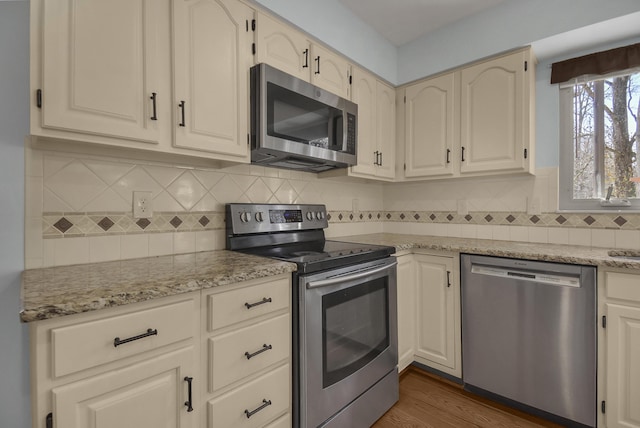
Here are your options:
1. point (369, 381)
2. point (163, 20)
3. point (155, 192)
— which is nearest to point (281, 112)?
point (163, 20)

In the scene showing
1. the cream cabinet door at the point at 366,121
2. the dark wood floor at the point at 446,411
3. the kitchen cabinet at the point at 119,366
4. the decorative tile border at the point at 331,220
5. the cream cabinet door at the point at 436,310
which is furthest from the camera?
the cream cabinet door at the point at 366,121

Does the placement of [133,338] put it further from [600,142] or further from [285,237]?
[600,142]

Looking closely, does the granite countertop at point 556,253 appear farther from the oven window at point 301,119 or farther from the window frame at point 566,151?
the oven window at point 301,119

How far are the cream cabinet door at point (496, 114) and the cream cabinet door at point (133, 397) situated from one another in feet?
7.05

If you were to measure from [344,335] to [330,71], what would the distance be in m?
1.60

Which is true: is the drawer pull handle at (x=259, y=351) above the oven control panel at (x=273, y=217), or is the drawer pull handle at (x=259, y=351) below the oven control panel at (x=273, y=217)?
below

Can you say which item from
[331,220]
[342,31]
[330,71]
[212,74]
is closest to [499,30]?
[342,31]

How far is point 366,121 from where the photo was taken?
89.3 inches

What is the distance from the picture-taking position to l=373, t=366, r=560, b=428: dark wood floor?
1669 millimetres

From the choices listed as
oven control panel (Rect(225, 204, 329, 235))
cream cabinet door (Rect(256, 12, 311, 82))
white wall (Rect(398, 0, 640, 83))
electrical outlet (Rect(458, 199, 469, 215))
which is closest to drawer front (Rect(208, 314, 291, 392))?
oven control panel (Rect(225, 204, 329, 235))

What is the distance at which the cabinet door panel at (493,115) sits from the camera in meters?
2.03

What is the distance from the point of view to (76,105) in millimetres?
1055

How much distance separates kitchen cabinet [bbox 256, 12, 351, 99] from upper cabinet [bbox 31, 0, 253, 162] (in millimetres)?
96

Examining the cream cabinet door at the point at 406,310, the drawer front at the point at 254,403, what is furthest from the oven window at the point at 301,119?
the drawer front at the point at 254,403
